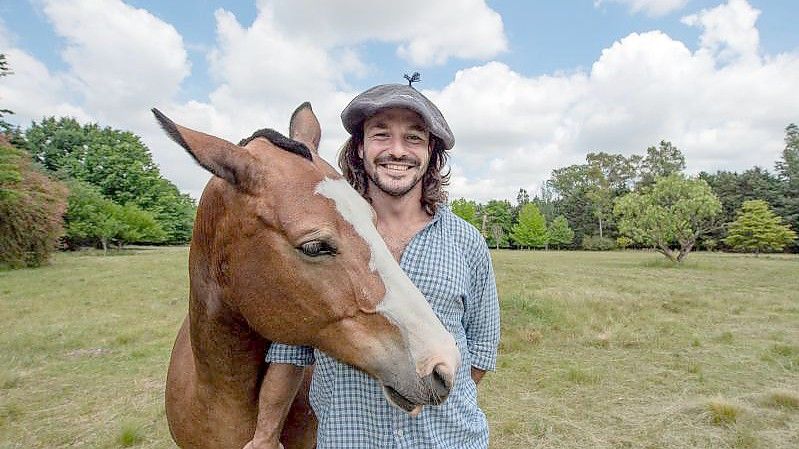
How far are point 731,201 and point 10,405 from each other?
61215 millimetres

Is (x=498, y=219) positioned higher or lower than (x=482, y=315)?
higher

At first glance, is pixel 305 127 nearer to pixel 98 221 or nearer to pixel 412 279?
pixel 412 279

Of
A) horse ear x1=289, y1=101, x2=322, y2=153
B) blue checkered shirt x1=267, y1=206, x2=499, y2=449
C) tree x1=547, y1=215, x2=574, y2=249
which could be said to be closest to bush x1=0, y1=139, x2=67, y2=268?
horse ear x1=289, y1=101, x2=322, y2=153

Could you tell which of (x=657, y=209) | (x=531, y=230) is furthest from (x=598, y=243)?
(x=657, y=209)

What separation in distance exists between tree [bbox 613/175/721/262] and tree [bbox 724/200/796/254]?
12243mm

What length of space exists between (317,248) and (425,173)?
2.65 ft

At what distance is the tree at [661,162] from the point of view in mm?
62875

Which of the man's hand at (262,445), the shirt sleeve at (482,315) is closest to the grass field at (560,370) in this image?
the shirt sleeve at (482,315)

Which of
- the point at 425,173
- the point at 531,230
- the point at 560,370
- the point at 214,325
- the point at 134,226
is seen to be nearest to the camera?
the point at 214,325

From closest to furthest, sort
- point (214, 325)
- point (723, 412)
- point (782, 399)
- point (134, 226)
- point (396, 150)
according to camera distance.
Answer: point (214, 325) → point (396, 150) → point (723, 412) → point (782, 399) → point (134, 226)

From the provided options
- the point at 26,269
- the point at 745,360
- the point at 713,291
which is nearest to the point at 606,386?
the point at 745,360

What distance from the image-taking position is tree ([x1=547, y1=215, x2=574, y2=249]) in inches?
2466

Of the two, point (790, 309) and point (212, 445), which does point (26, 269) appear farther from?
point (790, 309)

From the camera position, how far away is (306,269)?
4.98 ft
